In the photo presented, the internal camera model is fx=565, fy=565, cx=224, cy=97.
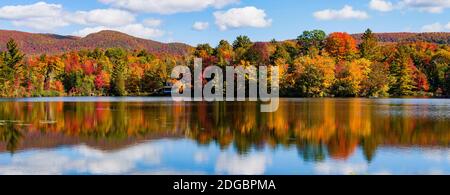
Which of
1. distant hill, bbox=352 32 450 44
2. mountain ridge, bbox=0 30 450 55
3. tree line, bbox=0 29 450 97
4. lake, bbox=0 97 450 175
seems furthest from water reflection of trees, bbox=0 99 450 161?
mountain ridge, bbox=0 30 450 55

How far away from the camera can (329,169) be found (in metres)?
10.9

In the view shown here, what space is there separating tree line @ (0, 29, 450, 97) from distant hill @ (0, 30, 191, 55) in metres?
42.1

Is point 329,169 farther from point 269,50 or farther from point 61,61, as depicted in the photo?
point 61,61

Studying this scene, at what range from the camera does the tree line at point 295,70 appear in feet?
190

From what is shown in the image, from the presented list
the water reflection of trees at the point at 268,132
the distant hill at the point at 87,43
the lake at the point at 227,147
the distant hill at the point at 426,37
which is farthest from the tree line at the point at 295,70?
the distant hill at the point at 87,43

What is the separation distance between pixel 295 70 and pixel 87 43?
81882 millimetres

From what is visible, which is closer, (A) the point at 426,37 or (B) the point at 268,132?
(B) the point at 268,132

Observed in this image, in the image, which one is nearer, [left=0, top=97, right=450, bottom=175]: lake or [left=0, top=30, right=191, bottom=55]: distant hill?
[left=0, top=97, right=450, bottom=175]: lake

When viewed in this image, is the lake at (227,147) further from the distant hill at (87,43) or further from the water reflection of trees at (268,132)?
the distant hill at (87,43)

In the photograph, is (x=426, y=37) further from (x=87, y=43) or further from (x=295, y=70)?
(x=87, y=43)

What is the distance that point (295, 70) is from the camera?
58.6 metres

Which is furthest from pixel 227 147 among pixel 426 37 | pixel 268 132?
pixel 426 37

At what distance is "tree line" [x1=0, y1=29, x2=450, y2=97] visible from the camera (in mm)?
57875

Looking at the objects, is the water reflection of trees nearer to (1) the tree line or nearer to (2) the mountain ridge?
(1) the tree line
